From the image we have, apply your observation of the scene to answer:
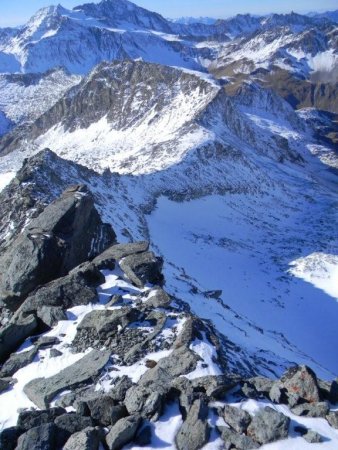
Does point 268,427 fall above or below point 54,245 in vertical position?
above

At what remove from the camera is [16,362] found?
1778 centimetres

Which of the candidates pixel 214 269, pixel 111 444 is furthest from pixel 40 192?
pixel 111 444

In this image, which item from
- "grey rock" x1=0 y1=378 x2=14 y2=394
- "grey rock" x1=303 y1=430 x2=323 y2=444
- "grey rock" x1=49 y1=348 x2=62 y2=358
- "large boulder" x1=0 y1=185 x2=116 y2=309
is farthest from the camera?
"large boulder" x1=0 y1=185 x2=116 y2=309

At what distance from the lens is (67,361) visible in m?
17.5

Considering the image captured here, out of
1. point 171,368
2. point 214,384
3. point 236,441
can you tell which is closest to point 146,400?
point 214,384

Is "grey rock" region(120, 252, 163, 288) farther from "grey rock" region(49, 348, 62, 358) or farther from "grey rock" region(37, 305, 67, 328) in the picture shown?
"grey rock" region(49, 348, 62, 358)

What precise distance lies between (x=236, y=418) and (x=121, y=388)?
359cm

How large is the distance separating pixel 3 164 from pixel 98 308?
113 m

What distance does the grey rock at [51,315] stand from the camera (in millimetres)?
19578

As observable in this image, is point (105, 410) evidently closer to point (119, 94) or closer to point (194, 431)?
point (194, 431)

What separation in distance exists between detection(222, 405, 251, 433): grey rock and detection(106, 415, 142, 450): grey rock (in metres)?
2.30

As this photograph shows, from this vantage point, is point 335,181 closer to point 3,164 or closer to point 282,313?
point 3,164

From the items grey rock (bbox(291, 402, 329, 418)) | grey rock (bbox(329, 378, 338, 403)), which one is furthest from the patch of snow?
grey rock (bbox(291, 402, 329, 418))

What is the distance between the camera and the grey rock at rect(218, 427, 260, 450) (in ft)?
41.2
